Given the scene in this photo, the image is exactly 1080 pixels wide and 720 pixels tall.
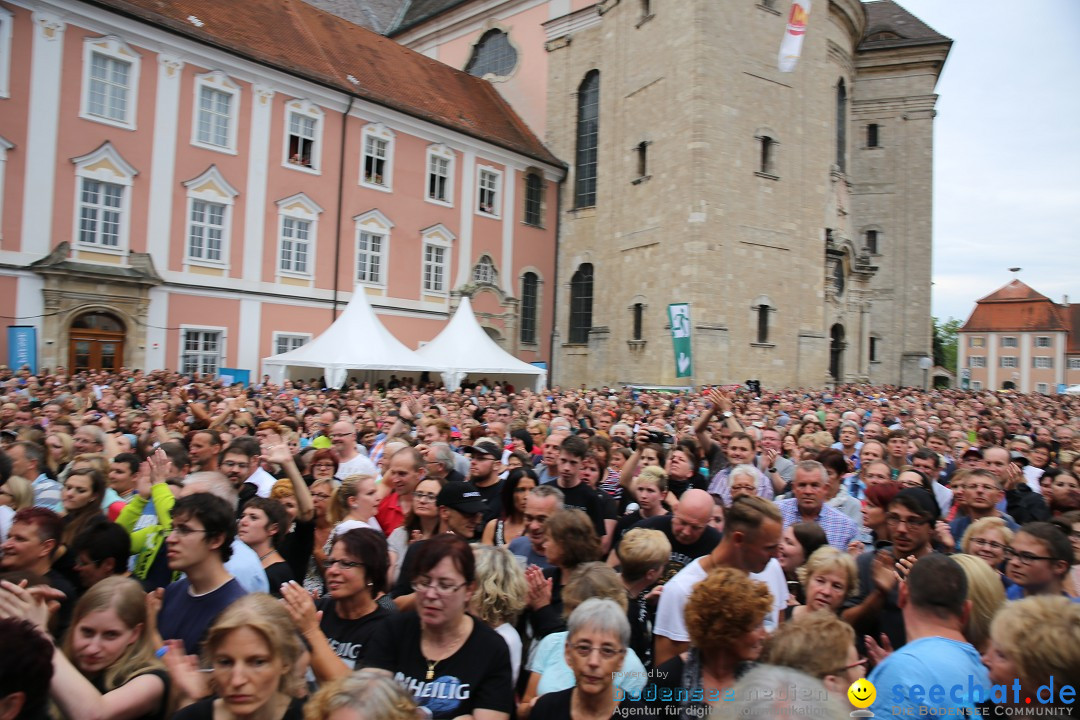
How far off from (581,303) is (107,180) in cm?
1858

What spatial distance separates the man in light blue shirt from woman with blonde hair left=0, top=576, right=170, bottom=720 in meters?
2.74

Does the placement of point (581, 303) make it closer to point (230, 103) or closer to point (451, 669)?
point (230, 103)

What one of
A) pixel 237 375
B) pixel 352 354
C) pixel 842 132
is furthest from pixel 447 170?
pixel 842 132

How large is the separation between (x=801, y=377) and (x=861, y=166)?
18039 millimetres

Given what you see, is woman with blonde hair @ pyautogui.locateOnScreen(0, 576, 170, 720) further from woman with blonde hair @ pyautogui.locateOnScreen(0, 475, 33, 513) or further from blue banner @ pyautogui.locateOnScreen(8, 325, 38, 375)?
blue banner @ pyautogui.locateOnScreen(8, 325, 38, 375)

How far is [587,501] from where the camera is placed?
5535 millimetres

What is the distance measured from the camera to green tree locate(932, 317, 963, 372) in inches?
3004

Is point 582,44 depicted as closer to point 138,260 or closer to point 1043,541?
point 138,260

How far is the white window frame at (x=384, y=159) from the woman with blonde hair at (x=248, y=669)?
25487 millimetres

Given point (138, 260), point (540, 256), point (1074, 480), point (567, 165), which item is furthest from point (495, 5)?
point (1074, 480)

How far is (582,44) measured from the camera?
3117cm

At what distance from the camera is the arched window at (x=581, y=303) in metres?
31.4

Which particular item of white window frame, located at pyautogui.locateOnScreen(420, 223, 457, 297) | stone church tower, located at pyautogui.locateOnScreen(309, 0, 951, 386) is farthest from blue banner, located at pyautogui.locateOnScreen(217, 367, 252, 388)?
stone church tower, located at pyautogui.locateOnScreen(309, 0, 951, 386)

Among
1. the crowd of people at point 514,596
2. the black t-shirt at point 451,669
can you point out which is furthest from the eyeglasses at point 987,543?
the black t-shirt at point 451,669
